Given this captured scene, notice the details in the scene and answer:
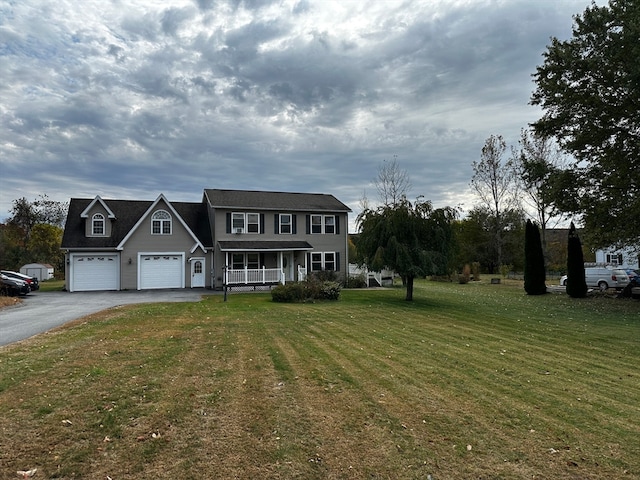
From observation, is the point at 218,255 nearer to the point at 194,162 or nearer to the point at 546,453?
the point at 194,162

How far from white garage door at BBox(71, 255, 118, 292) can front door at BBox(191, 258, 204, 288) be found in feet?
15.2

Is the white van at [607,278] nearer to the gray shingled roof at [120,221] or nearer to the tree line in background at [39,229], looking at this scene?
the gray shingled roof at [120,221]

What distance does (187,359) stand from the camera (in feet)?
24.6

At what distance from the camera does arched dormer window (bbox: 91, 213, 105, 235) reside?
2705cm

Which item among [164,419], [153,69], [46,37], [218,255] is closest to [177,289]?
[218,255]

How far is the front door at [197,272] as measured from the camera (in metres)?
27.9

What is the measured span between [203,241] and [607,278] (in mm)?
26940

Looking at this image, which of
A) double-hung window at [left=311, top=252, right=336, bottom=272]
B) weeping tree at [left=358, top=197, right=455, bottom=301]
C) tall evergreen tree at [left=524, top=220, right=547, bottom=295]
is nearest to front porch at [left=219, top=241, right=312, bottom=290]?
double-hung window at [left=311, top=252, right=336, bottom=272]

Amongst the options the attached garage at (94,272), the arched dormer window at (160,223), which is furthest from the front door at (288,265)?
the attached garage at (94,272)

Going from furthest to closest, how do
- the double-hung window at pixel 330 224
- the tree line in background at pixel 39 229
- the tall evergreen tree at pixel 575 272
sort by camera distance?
1. the tree line in background at pixel 39 229
2. the double-hung window at pixel 330 224
3. the tall evergreen tree at pixel 575 272

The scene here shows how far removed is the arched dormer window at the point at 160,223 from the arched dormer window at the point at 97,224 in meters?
3.24

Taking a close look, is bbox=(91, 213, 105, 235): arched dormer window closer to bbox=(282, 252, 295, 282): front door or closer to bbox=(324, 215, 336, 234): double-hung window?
bbox=(282, 252, 295, 282): front door

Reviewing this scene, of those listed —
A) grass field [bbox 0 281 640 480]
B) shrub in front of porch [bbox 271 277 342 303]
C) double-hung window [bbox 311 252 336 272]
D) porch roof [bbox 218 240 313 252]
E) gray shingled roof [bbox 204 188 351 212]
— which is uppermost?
gray shingled roof [bbox 204 188 351 212]

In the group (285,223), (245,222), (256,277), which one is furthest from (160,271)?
(285,223)
